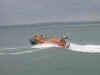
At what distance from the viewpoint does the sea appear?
3104mm

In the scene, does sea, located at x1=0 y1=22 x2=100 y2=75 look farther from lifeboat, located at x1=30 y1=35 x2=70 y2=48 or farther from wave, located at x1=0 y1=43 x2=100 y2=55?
lifeboat, located at x1=30 y1=35 x2=70 y2=48

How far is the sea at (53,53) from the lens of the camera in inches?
122

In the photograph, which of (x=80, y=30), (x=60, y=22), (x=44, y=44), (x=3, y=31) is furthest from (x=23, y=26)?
(x=44, y=44)

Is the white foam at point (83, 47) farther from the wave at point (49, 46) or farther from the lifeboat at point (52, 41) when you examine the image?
the lifeboat at point (52, 41)

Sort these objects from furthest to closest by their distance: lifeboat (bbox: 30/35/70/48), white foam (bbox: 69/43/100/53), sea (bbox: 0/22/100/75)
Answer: white foam (bbox: 69/43/100/53) → lifeboat (bbox: 30/35/70/48) → sea (bbox: 0/22/100/75)

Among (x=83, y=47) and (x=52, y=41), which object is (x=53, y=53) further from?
(x=83, y=47)

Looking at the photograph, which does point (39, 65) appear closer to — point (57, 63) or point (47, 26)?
point (57, 63)

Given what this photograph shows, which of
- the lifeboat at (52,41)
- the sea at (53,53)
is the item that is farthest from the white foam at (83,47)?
the lifeboat at (52,41)

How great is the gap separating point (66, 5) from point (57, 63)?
470cm

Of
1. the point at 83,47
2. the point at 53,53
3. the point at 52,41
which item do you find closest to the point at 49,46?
the point at 52,41

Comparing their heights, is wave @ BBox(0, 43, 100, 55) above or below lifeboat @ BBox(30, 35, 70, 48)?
below

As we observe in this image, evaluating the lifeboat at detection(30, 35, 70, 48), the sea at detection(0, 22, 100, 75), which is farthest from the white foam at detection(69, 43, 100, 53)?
the lifeboat at detection(30, 35, 70, 48)

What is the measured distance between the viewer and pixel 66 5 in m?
7.86

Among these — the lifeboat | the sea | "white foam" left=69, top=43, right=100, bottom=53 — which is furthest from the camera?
"white foam" left=69, top=43, right=100, bottom=53
